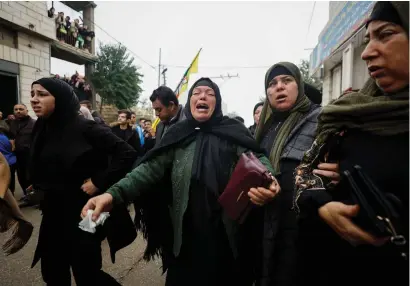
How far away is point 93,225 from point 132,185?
1.25 feet

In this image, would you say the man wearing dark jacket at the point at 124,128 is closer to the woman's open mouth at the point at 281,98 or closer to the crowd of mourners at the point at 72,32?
the woman's open mouth at the point at 281,98

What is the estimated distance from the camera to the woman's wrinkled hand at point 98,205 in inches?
51.9

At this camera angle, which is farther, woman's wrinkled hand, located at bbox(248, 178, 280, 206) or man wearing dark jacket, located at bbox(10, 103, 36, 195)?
man wearing dark jacket, located at bbox(10, 103, 36, 195)

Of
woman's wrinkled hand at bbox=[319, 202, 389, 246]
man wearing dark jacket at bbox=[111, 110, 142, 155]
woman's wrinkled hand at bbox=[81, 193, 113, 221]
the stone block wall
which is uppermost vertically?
the stone block wall

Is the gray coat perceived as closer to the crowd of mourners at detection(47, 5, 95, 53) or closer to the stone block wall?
the stone block wall

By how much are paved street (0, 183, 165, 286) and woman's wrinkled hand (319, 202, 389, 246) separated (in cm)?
227

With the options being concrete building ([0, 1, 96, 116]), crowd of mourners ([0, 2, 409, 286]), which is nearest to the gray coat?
crowd of mourners ([0, 2, 409, 286])

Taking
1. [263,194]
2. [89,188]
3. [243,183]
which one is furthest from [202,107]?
[89,188]

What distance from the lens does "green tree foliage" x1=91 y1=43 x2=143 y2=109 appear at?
18562 millimetres

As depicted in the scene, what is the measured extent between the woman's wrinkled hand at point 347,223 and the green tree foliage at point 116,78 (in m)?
19.4

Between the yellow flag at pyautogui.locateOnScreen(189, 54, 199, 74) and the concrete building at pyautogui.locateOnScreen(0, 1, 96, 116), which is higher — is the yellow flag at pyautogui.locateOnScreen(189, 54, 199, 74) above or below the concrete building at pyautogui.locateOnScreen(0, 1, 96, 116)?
below

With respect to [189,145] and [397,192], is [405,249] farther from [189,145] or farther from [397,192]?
[189,145]

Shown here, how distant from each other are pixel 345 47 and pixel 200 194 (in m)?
6.83

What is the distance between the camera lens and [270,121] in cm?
203
